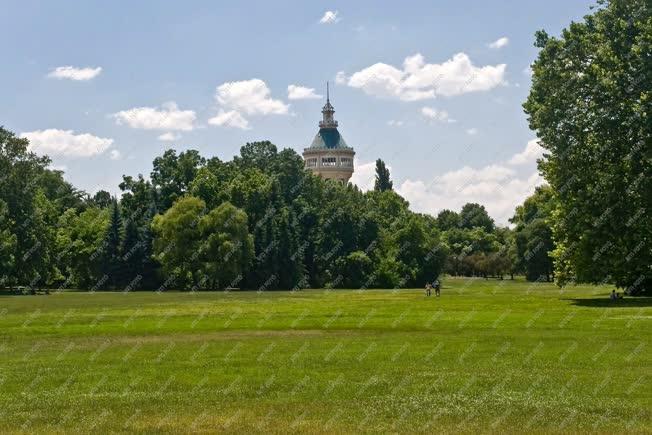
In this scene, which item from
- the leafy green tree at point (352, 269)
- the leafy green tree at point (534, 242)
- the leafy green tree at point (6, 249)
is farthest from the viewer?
the leafy green tree at point (534, 242)

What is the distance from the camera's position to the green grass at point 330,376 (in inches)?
676

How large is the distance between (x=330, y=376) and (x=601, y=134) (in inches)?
1568

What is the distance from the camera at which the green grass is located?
1717 cm

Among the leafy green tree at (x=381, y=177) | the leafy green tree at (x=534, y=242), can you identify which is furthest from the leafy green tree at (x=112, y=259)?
the leafy green tree at (x=381, y=177)

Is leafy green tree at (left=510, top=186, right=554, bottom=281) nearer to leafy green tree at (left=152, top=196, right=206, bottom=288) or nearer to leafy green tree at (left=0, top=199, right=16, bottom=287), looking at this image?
leafy green tree at (left=152, top=196, right=206, bottom=288)

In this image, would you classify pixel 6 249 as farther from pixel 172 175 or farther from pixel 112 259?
pixel 172 175

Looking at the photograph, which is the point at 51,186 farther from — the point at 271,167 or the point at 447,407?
the point at 447,407

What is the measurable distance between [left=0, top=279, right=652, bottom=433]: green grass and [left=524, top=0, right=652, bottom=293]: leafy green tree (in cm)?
1869

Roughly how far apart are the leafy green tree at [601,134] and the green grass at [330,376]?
1869 centimetres

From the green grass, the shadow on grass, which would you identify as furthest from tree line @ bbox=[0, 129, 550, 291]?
the green grass

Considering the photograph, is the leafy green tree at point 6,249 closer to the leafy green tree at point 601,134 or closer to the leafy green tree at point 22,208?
the leafy green tree at point 22,208

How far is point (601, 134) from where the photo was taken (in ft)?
184

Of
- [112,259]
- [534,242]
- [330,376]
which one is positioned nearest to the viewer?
[330,376]

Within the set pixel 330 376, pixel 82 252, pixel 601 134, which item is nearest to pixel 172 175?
pixel 82 252
